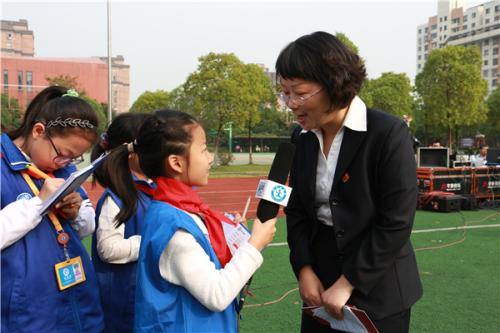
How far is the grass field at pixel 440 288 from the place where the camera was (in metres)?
3.60

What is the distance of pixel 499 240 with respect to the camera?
6.55m

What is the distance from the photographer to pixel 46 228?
1680 mm

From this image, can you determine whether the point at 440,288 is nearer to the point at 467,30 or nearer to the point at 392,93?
the point at 392,93

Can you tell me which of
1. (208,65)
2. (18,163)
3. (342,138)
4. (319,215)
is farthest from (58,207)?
(208,65)

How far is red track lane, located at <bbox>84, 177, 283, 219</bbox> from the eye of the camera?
32.8 ft

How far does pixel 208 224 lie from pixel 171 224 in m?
0.16

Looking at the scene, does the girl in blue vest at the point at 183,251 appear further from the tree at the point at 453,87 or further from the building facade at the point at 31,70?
the building facade at the point at 31,70

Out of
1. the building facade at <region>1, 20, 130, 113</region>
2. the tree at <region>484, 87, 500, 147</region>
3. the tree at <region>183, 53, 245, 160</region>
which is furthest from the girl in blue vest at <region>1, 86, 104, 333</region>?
the building facade at <region>1, 20, 130, 113</region>

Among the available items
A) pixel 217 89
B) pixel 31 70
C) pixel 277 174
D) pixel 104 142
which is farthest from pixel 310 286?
pixel 31 70

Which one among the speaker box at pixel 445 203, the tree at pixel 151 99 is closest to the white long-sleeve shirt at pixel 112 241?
the speaker box at pixel 445 203

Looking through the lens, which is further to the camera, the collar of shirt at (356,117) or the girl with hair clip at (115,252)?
the girl with hair clip at (115,252)

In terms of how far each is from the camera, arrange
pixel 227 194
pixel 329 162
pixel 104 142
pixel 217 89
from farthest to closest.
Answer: pixel 217 89, pixel 227 194, pixel 104 142, pixel 329 162

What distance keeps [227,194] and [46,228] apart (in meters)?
10.7

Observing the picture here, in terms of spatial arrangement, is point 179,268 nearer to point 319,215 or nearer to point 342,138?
point 319,215
